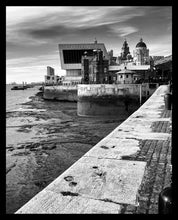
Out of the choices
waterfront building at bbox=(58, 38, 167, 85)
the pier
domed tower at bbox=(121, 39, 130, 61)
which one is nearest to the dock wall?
waterfront building at bbox=(58, 38, 167, 85)

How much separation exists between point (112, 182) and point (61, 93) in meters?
51.4

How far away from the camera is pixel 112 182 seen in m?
3.87

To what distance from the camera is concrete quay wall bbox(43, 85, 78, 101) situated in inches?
1988

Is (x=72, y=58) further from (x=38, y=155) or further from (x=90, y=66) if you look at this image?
(x=38, y=155)

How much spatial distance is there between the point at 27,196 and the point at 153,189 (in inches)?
199

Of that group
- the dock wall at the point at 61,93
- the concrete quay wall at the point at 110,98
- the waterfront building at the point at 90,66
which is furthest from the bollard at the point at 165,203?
the dock wall at the point at 61,93

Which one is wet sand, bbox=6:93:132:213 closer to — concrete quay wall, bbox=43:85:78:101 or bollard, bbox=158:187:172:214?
bollard, bbox=158:187:172:214

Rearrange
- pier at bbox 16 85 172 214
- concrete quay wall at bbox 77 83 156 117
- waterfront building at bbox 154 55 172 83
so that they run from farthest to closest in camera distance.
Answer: concrete quay wall at bbox 77 83 156 117 < waterfront building at bbox 154 55 172 83 < pier at bbox 16 85 172 214

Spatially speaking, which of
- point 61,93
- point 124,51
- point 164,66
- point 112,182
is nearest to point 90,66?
point 61,93

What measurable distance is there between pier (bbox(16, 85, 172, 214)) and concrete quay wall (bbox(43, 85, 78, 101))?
44.2 metres

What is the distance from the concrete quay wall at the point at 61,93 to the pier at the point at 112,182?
44.2m
